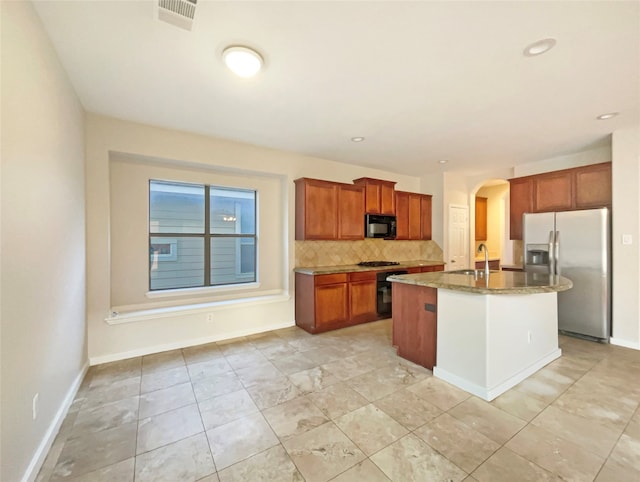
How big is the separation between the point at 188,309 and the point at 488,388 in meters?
3.31

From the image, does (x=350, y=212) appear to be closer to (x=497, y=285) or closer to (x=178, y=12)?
(x=497, y=285)

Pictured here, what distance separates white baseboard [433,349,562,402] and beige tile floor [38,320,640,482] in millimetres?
56

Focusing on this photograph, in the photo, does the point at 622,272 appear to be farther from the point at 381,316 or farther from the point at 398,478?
the point at 398,478

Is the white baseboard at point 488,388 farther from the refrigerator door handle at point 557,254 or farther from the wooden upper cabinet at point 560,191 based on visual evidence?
the wooden upper cabinet at point 560,191

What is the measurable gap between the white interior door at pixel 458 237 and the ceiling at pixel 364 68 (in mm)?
2319

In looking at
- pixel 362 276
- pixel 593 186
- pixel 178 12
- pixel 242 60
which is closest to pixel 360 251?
pixel 362 276

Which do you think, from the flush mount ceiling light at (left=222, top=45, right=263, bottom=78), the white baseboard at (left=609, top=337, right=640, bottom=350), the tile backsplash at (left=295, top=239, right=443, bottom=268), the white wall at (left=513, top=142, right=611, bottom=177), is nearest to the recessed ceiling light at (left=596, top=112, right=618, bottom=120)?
the white wall at (left=513, top=142, right=611, bottom=177)

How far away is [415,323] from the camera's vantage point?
3.04 meters

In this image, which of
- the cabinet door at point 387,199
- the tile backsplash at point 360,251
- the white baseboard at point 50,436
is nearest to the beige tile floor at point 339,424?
the white baseboard at point 50,436

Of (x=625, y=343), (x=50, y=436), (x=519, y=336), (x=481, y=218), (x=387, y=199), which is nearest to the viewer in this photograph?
(x=50, y=436)

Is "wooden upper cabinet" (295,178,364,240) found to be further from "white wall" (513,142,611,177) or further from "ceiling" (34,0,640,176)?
"white wall" (513,142,611,177)

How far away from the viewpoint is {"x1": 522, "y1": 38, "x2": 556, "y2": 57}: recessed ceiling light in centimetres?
189

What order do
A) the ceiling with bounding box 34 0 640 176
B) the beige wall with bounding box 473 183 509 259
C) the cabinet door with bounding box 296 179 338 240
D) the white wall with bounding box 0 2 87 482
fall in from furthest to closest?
1. the beige wall with bounding box 473 183 509 259
2. the cabinet door with bounding box 296 179 338 240
3. the ceiling with bounding box 34 0 640 176
4. the white wall with bounding box 0 2 87 482

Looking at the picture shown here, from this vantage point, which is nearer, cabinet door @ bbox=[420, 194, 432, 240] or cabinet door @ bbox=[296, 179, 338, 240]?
cabinet door @ bbox=[296, 179, 338, 240]
